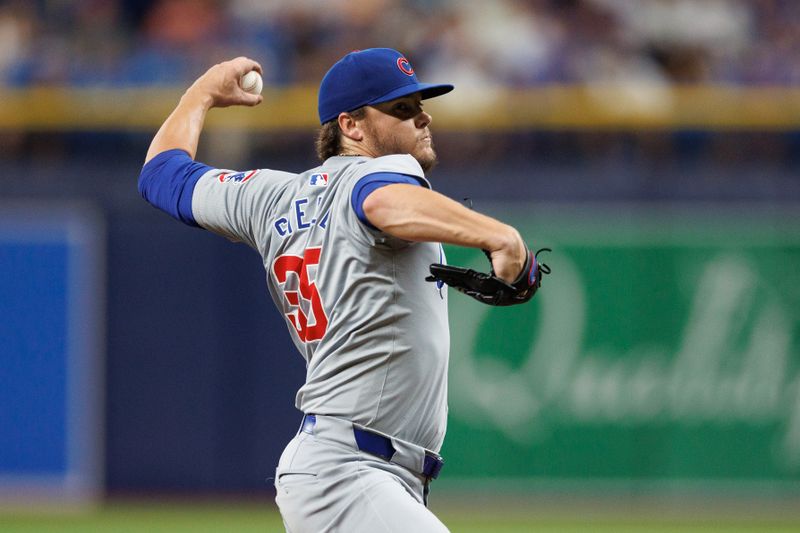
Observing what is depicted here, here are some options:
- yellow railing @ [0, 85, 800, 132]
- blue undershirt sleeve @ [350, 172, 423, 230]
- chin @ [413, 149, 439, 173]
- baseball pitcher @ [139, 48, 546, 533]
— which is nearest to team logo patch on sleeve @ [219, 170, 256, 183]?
baseball pitcher @ [139, 48, 546, 533]

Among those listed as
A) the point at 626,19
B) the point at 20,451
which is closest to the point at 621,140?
the point at 626,19

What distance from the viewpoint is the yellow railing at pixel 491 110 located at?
10047 millimetres

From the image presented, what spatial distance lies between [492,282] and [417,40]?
24.0 ft

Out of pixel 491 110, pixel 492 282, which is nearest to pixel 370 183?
pixel 492 282

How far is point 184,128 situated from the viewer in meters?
4.54

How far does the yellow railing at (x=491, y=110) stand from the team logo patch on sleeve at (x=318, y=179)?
19.8ft

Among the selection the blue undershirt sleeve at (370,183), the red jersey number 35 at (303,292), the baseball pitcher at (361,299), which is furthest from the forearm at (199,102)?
the blue undershirt sleeve at (370,183)

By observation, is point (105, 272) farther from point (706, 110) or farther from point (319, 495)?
point (319, 495)

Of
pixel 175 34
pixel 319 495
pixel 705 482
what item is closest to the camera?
pixel 319 495

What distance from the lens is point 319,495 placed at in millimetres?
3879

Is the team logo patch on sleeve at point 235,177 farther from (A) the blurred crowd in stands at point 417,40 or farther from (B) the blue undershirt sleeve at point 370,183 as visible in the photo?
(A) the blurred crowd in stands at point 417,40

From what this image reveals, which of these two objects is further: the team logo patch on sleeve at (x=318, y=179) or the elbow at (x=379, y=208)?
the team logo patch on sleeve at (x=318, y=179)

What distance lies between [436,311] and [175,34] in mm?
7473

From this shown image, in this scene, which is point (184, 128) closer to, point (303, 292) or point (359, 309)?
point (303, 292)
